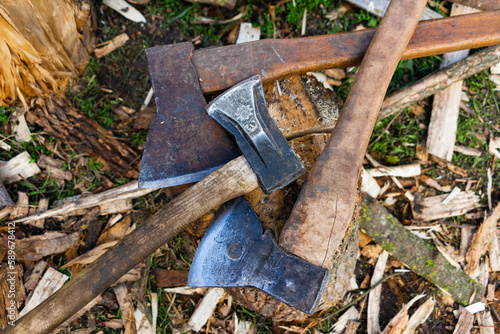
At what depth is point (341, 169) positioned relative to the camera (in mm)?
2107

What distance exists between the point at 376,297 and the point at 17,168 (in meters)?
3.57

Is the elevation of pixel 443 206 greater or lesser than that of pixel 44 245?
lesser

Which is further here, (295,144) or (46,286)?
(46,286)

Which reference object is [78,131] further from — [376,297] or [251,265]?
[376,297]

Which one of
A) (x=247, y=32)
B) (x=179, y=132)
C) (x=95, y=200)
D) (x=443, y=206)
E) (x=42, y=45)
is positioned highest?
(x=42, y=45)

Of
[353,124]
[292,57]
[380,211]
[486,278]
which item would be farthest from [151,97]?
[486,278]

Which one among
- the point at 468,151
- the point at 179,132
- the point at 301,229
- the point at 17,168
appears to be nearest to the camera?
the point at 301,229

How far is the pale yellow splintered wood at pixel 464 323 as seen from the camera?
9.94ft

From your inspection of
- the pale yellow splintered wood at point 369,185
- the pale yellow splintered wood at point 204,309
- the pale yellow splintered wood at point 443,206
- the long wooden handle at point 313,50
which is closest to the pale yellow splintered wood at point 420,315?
the pale yellow splintered wood at point 443,206

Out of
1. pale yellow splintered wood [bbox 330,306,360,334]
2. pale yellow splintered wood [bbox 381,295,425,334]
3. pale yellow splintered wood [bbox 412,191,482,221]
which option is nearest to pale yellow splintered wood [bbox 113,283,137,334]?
pale yellow splintered wood [bbox 330,306,360,334]

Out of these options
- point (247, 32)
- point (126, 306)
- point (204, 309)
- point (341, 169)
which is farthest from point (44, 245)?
point (247, 32)

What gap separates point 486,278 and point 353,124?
231cm

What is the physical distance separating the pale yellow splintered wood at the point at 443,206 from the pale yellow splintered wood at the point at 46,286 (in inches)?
133

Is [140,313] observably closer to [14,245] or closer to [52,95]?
[14,245]
